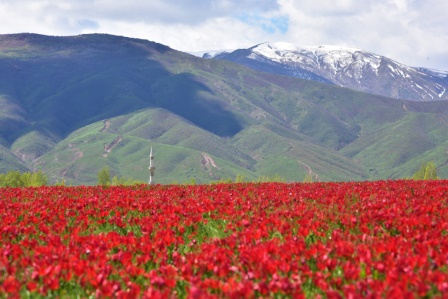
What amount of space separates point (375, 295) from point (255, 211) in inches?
269

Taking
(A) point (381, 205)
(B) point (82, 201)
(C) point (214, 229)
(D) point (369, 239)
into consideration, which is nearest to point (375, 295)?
(D) point (369, 239)

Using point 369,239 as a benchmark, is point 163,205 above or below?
below

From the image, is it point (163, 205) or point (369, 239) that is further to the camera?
point (163, 205)

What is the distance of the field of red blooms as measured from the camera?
5.95 meters

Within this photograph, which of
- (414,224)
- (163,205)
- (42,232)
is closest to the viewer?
(414,224)

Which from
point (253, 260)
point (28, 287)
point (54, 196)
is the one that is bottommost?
point (54, 196)

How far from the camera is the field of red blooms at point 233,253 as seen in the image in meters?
5.95

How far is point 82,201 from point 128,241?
5932mm

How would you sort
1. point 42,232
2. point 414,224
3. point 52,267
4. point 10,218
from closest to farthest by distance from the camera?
1. point 52,267
2. point 414,224
3. point 42,232
4. point 10,218

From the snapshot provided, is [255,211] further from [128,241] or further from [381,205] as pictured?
[128,241]

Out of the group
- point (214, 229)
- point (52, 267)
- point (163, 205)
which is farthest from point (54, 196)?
point (52, 267)

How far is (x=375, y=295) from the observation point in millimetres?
5227

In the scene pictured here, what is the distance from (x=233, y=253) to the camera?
7.68 meters

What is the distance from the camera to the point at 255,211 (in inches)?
473
